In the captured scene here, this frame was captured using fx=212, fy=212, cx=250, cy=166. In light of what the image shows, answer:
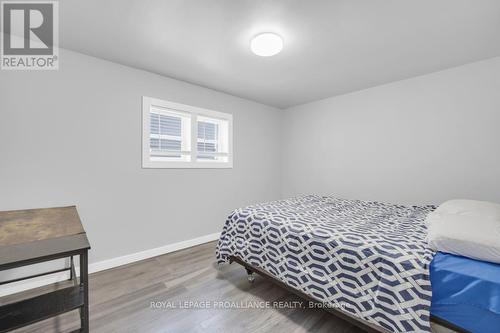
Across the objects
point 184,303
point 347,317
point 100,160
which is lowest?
point 184,303

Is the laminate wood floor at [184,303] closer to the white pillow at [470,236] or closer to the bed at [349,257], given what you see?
the bed at [349,257]

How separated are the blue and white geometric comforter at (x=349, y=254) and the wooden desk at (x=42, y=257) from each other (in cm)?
131

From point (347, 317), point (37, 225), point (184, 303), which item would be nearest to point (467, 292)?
point (347, 317)

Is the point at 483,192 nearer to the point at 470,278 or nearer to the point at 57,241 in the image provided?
the point at 470,278

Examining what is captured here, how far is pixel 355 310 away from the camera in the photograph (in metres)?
1.39

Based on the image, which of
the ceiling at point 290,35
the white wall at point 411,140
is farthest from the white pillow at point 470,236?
the ceiling at point 290,35

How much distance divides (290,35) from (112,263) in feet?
10.1

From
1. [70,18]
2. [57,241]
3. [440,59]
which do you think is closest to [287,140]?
[440,59]

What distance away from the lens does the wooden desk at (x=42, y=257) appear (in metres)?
1.06

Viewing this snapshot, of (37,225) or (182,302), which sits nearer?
(37,225)

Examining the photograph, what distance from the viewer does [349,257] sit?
4.77 feet

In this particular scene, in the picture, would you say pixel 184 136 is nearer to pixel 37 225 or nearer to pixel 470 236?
pixel 37 225

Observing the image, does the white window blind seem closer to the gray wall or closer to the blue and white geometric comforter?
the gray wall

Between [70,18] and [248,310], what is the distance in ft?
9.34
